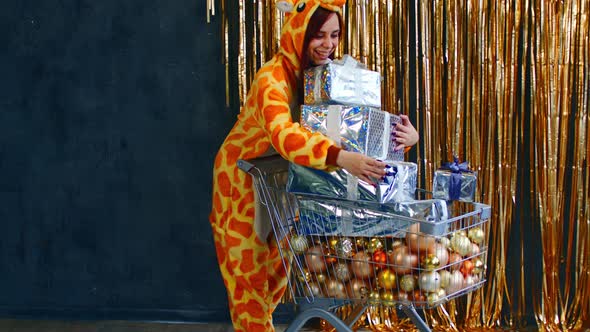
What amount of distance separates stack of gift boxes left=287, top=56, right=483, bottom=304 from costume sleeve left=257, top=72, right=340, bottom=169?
0.21ft

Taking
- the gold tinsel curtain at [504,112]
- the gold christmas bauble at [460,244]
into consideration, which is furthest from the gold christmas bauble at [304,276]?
the gold tinsel curtain at [504,112]

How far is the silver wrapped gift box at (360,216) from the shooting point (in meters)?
1.72

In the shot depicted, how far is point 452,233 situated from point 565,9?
5.68 ft

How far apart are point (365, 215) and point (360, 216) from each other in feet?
0.05

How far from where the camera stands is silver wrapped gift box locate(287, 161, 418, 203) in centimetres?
172

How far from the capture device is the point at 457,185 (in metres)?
1.97

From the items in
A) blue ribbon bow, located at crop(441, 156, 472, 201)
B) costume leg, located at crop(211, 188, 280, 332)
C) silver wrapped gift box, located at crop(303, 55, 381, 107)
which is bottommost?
costume leg, located at crop(211, 188, 280, 332)

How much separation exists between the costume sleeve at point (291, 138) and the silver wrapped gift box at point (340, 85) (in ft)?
0.33

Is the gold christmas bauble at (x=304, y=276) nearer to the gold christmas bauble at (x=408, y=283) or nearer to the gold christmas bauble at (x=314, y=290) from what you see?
the gold christmas bauble at (x=314, y=290)

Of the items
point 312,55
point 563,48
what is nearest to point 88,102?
point 312,55

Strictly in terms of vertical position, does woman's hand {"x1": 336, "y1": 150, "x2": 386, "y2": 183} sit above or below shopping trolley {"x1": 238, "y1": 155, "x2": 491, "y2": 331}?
above

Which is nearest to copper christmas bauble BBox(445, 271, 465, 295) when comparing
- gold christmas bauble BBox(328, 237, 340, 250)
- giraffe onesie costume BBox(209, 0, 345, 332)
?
gold christmas bauble BBox(328, 237, 340, 250)

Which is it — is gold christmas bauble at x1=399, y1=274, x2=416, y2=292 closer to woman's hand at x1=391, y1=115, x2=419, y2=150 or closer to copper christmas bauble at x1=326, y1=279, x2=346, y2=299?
copper christmas bauble at x1=326, y1=279, x2=346, y2=299

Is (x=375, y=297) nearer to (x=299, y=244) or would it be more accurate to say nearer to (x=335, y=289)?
(x=335, y=289)
